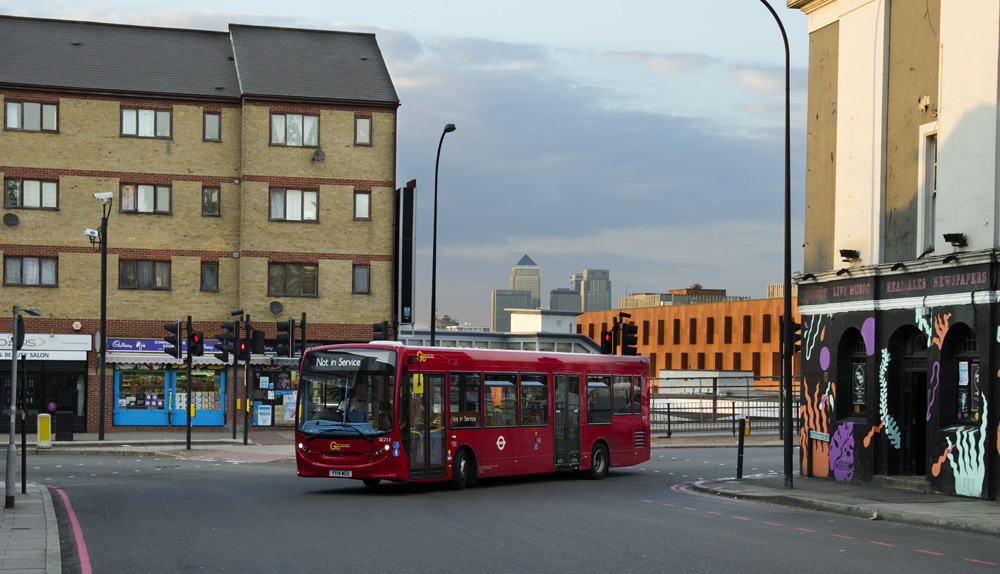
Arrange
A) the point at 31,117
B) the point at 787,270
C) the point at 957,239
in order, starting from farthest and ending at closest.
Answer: the point at 31,117 < the point at 787,270 < the point at 957,239

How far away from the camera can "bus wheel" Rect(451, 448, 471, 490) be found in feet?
68.3

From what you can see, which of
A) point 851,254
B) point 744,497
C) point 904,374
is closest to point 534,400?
point 744,497

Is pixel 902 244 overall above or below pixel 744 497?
above

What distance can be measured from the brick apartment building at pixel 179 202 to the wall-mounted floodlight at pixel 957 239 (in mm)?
27414

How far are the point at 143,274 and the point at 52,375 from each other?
4.92 meters

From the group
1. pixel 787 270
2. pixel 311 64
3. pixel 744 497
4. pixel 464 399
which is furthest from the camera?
pixel 311 64

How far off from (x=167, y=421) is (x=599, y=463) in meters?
22.6

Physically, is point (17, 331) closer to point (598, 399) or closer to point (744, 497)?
point (598, 399)

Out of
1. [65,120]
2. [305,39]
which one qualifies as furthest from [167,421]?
[305,39]

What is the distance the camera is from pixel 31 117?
41125mm

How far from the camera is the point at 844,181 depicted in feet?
77.9

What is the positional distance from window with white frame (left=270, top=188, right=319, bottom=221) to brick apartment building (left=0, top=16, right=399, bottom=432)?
6 centimetres

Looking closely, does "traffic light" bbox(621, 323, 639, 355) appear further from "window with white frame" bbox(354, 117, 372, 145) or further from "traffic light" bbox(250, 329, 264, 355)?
"window with white frame" bbox(354, 117, 372, 145)

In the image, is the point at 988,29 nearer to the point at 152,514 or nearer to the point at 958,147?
the point at 958,147
